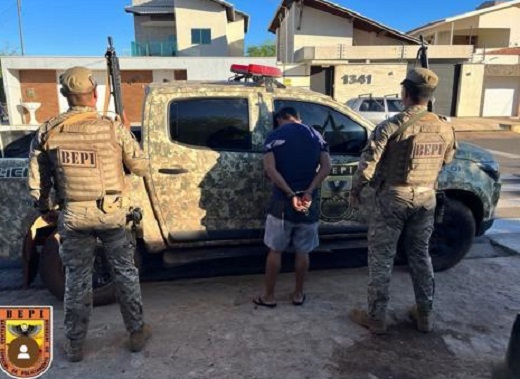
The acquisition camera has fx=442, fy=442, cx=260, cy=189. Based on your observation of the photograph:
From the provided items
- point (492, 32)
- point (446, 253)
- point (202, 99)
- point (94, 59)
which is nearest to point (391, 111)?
point (446, 253)

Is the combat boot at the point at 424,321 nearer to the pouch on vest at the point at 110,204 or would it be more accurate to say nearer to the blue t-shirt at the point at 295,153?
the blue t-shirt at the point at 295,153

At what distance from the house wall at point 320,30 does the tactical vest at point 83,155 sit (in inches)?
1041

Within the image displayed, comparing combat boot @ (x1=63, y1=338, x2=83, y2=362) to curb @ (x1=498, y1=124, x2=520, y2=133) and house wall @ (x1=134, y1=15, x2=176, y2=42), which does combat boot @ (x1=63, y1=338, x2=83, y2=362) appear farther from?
house wall @ (x1=134, y1=15, x2=176, y2=42)

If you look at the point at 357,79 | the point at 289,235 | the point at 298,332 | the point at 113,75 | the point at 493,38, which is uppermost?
the point at 493,38

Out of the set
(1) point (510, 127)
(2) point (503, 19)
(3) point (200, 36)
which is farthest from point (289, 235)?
(2) point (503, 19)

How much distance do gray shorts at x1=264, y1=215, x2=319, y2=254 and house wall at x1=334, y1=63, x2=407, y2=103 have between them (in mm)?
21076

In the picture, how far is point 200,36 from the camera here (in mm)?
29922

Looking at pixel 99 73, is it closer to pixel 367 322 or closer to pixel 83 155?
pixel 83 155

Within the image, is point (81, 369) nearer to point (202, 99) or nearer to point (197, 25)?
point (202, 99)

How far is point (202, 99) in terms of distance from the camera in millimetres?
3779

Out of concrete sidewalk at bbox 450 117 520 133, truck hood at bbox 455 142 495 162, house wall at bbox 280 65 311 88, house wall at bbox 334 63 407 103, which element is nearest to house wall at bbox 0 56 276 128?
house wall at bbox 280 65 311 88

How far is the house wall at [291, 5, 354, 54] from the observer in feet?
90.0

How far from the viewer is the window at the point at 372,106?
15.8 meters

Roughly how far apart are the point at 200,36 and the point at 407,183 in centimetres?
2917
